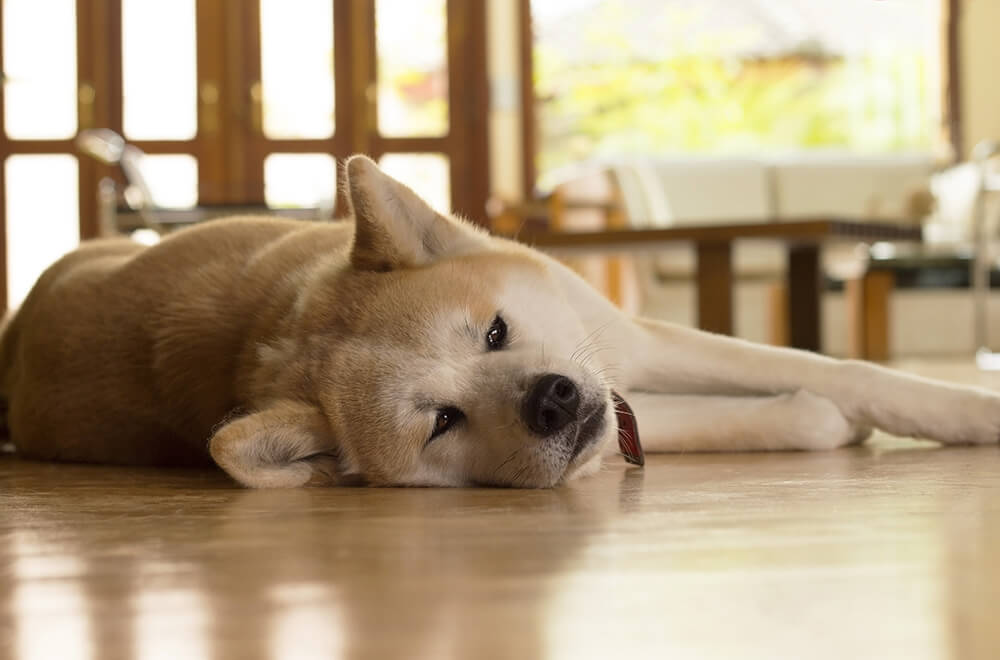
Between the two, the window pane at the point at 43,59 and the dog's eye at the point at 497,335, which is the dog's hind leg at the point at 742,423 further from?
the window pane at the point at 43,59

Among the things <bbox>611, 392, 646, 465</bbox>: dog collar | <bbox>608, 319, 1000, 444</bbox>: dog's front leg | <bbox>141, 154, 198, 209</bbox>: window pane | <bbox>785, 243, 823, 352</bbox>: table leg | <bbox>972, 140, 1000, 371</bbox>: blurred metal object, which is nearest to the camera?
<bbox>611, 392, 646, 465</bbox>: dog collar

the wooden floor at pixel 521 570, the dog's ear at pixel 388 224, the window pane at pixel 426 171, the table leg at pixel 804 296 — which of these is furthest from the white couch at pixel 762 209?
the wooden floor at pixel 521 570

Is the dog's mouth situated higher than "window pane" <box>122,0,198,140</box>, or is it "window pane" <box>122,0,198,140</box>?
"window pane" <box>122,0,198,140</box>

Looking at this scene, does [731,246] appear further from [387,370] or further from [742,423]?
[387,370]

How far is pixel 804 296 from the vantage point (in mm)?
5355

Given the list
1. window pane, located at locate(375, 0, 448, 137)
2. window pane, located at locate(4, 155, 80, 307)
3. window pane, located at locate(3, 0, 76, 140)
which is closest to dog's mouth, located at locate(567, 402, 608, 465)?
window pane, located at locate(375, 0, 448, 137)

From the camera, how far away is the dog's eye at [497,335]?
1.83m

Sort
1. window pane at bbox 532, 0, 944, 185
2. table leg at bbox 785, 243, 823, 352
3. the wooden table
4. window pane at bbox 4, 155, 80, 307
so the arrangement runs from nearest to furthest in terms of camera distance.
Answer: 1. the wooden table
2. table leg at bbox 785, 243, 823, 352
3. window pane at bbox 4, 155, 80, 307
4. window pane at bbox 532, 0, 944, 185

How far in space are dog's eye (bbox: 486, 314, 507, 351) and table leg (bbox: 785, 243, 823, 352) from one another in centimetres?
360

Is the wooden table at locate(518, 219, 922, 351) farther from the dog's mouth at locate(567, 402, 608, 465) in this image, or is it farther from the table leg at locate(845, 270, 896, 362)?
the dog's mouth at locate(567, 402, 608, 465)

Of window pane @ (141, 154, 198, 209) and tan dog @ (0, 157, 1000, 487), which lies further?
window pane @ (141, 154, 198, 209)

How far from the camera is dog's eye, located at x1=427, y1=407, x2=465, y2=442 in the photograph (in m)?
1.77

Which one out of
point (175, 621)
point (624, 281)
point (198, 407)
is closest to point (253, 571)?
point (175, 621)

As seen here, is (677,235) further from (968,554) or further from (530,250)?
(968,554)
